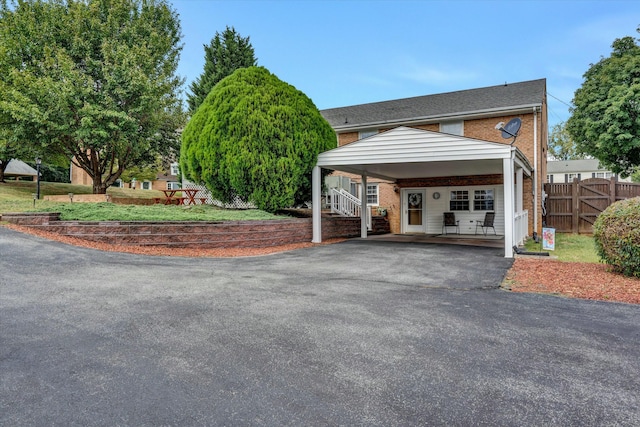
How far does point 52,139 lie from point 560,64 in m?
27.2

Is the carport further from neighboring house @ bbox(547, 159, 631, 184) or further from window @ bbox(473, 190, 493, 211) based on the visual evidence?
neighboring house @ bbox(547, 159, 631, 184)

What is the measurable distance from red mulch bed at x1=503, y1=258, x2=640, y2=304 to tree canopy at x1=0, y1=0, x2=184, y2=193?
1520 cm

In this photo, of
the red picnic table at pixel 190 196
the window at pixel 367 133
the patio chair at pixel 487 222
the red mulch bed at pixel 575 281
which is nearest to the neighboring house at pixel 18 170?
the red picnic table at pixel 190 196

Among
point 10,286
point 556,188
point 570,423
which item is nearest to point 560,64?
point 556,188

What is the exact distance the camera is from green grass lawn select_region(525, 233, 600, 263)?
869cm

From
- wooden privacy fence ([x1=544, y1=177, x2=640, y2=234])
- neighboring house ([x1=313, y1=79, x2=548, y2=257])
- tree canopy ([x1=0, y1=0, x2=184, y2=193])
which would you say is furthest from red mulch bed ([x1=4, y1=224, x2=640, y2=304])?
wooden privacy fence ([x1=544, y1=177, x2=640, y2=234])

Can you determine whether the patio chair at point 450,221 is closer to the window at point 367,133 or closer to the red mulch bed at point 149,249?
the window at point 367,133

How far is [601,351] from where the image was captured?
3.22m

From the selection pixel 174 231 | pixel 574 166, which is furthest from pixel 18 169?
pixel 574 166

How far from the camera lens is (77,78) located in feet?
47.7

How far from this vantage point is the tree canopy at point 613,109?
748 inches

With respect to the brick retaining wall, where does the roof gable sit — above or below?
above

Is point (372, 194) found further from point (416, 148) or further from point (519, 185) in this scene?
point (416, 148)

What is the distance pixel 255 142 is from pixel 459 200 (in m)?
9.55
